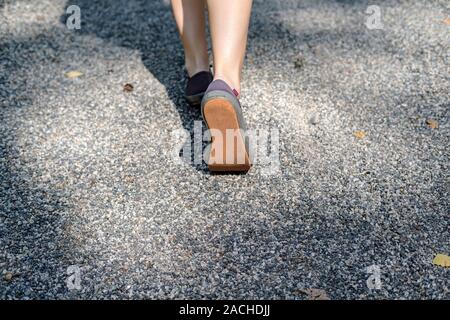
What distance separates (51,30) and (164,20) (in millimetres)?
644

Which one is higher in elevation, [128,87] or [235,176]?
[128,87]

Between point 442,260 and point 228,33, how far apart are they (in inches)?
42.1

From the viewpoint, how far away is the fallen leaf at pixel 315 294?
1.86 m

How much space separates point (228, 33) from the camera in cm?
224

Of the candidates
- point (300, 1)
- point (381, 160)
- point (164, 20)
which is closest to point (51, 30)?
point (164, 20)

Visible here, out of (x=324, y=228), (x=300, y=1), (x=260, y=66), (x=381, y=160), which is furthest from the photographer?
(x=300, y=1)

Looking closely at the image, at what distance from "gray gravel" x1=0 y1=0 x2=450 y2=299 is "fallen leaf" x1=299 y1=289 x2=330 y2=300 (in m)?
0.03

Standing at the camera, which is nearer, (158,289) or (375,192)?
(158,289)

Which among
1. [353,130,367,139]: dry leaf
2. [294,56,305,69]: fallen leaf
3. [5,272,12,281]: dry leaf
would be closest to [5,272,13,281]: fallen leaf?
[5,272,12,281]: dry leaf

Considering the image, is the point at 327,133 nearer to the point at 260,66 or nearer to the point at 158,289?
the point at 260,66

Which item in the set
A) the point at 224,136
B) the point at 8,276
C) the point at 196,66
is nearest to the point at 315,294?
the point at 224,136

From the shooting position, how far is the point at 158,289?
1.90 meters

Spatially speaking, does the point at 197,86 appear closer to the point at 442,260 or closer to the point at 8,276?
the point at 8,276

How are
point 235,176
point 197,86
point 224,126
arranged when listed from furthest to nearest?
1. point 197,86
2. point 235,176
3. point 224,126
